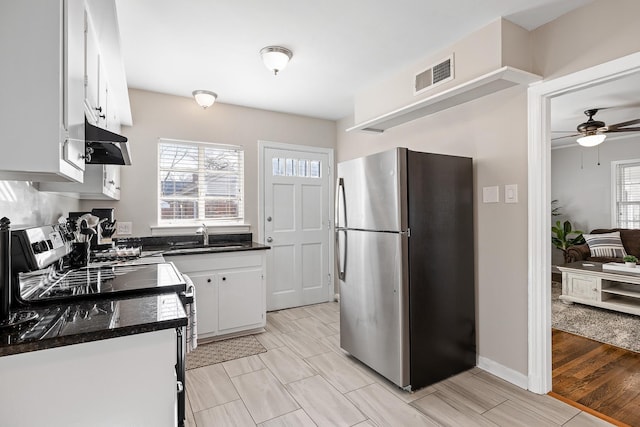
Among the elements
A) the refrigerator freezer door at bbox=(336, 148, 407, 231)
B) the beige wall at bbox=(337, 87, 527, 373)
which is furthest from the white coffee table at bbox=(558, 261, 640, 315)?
the refrigerator freezer door at bbox=(336, 148, 407, 231)

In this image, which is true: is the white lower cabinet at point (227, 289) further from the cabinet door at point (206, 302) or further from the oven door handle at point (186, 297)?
the oven door handle at point (186, 297)

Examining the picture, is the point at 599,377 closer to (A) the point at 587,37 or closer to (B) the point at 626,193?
(A) the point at 587,37

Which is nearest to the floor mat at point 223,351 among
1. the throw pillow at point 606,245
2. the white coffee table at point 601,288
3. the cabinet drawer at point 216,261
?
the cabinet drawer at point 216,261

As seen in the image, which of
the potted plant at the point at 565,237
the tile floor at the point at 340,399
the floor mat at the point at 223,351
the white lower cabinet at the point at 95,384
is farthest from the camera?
the potted plant at the point at 565,237

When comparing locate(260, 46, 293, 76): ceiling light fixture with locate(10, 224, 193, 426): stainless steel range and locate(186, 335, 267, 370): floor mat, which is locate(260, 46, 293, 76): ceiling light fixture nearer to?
locate(10, 224, 193, 426): stainless steel range

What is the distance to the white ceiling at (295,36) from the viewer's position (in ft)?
6.72

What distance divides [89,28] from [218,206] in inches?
96.1

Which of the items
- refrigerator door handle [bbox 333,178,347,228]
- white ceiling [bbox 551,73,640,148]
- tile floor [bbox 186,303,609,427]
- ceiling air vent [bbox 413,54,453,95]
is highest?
white ceiling [bbox 551,73,640,148]

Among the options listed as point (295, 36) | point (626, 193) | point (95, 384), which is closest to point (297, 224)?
point (295, 36)

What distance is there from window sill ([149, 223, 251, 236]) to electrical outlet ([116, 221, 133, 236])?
0.60 feet

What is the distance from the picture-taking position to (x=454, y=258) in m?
2.52

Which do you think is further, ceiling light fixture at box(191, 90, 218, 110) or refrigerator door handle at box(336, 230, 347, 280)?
ceiling light fixture at box(191, 90, 218, 110)

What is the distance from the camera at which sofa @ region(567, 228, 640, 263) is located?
497 cm

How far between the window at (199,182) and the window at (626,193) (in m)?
6.13
